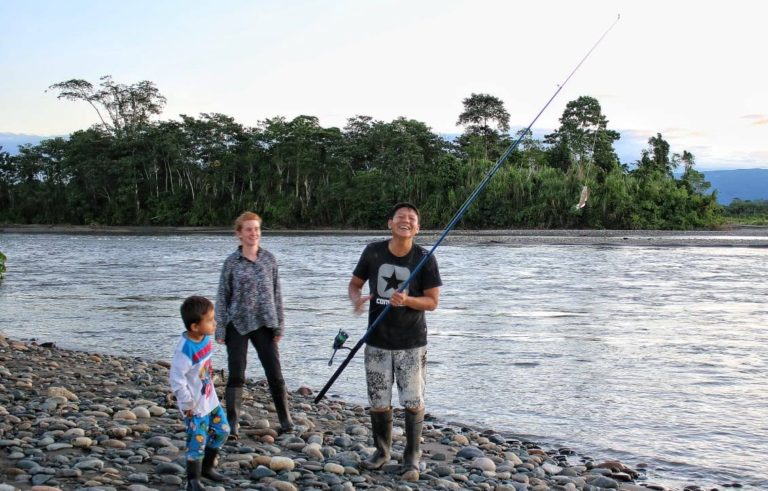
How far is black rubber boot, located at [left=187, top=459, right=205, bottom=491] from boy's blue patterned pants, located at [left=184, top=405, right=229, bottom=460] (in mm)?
31

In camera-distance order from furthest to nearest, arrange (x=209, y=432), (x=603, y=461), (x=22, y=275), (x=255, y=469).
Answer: (x=22, y=275), (x=603, y=461), (x=255, y=469), (x=209, y=432)

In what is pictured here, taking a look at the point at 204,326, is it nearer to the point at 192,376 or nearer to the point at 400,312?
the point at 192,376

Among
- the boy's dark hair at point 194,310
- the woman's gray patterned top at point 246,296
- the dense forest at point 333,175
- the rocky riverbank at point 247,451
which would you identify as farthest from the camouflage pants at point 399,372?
the dense forest at point 333,175

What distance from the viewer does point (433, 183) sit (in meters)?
67.1

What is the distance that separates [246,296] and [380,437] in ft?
4.48

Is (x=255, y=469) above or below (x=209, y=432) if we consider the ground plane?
below

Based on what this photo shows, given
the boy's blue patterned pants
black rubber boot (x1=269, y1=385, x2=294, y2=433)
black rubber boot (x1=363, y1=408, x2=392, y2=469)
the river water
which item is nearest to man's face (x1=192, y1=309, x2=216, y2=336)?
the boy's blue patterned pants

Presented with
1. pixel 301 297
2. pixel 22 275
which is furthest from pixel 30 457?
pixel 22 275

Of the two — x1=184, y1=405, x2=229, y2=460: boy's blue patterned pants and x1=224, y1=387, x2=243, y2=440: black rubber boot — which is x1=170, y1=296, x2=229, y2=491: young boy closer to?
x1=184, y1=405, x2=229, y2=460: boy's blue patterned pants

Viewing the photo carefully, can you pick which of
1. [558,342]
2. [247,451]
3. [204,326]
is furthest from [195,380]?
[558,342]

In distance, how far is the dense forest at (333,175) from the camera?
6244 centimetres

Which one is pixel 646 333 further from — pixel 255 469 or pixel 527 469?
pixel 255 469

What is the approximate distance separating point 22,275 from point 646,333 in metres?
20.9

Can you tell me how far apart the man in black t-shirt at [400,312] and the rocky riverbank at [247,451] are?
0.59m
